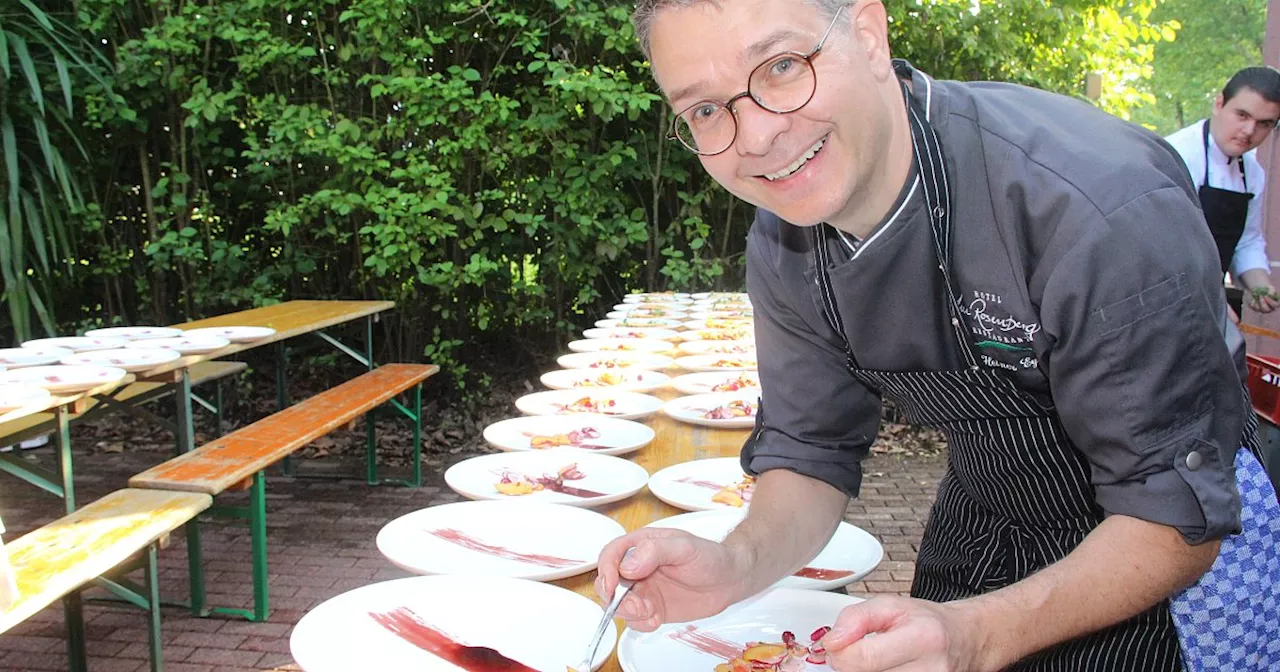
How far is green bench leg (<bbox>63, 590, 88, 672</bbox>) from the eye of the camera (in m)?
2.73

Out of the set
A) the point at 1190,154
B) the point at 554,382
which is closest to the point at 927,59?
the point at 1190,154

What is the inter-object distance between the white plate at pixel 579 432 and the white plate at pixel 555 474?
0.29 ft

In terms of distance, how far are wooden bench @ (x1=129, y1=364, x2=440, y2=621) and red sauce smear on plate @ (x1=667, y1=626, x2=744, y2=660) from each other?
7.13 ft

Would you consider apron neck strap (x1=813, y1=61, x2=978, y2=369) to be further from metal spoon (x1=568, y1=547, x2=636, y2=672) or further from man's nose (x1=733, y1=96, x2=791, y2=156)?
metal spoon (x1=568, y1=547, x2=636, y2=672)

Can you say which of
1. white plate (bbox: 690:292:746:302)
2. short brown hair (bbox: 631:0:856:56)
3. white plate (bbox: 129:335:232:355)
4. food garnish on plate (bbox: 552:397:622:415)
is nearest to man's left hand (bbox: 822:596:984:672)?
short brown hair (bbox: 631:0:856:56)

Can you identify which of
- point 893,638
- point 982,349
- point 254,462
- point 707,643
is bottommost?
point 254,462

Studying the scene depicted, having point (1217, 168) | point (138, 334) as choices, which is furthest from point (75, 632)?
point (1217, 168)

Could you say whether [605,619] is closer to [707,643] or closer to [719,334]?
[707,643]

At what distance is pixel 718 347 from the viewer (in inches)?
140

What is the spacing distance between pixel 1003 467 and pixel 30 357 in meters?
3.44

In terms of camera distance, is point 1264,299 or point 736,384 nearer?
point 736,384

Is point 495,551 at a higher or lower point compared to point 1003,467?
lower

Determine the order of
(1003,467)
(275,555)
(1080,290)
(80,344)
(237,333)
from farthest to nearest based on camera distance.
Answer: (275,555)
(237,333)
(80,344)
(1003,467)
(1080,290)

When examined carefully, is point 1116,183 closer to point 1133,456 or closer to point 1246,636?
point 1133,456
